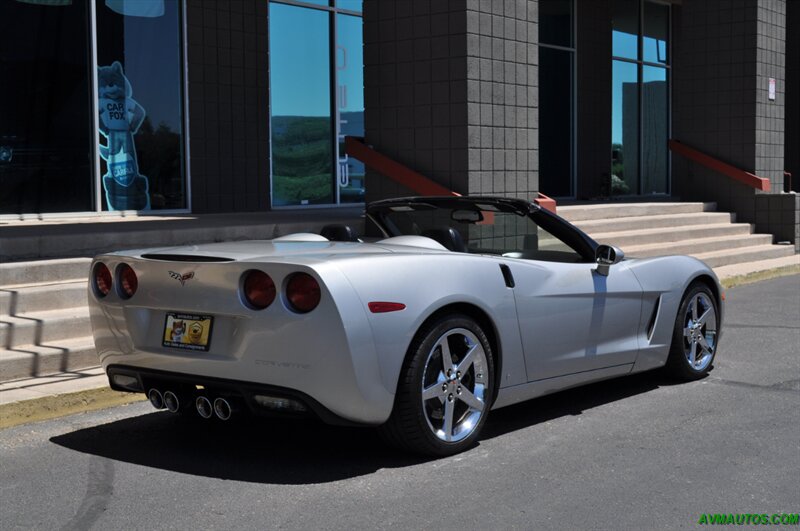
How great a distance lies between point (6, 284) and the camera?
→ 8.44m

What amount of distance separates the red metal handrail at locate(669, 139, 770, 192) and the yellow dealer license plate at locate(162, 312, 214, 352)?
47.2ft

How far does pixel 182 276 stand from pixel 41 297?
3.37 m

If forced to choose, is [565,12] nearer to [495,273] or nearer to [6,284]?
[6,284]

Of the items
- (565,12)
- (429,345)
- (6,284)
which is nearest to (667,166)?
(565,12)

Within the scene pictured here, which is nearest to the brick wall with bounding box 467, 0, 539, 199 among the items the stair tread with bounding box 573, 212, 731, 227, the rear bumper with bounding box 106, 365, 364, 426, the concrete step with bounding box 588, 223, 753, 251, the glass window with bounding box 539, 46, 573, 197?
the concrete step with bounding box 588, 223, 753, 251

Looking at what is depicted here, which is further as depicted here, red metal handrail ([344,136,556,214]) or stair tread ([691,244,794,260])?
stair tread ([691,244,794,260])

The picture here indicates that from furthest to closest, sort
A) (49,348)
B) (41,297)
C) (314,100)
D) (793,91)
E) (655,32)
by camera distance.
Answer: (793,91) < (655,32) < (314,100) < (41,297) < (49,348)

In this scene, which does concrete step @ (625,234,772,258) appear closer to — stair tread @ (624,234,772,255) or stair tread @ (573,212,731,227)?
stair tread @ (624,234,772,255)

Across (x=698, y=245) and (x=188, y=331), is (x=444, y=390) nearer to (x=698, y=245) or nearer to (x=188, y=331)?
(x=188, y=331)

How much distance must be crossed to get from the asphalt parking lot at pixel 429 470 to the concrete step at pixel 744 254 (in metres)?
8.69

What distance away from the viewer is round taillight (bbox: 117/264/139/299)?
5574mm

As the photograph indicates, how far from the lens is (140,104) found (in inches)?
559

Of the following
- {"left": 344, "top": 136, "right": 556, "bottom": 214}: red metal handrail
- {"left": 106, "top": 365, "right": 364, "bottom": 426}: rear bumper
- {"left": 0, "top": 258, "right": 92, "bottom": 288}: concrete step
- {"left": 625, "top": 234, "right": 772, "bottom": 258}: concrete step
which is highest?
{"left": 344, "top": 136, "right": 556, "bottom": 214}: red metal handrail

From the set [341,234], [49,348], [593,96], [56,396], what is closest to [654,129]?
[593,96]
